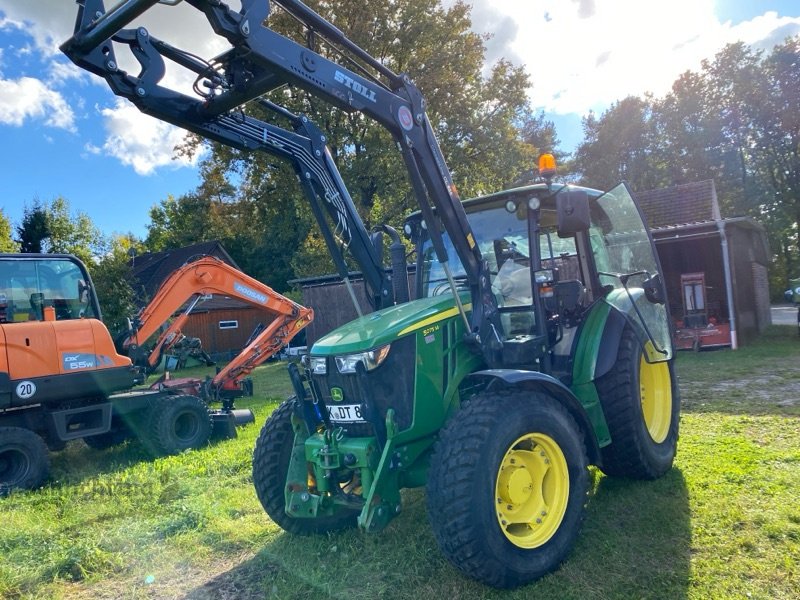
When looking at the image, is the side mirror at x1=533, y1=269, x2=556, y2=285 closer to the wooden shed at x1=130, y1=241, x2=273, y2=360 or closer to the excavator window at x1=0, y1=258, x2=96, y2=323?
the excavator window at x1=0, y1=258, x2=96, y2=323

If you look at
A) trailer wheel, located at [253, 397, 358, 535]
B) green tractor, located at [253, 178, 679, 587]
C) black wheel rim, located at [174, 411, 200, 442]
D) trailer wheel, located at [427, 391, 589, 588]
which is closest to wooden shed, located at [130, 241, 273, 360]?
black wheel rim, located at [174, 411, 200, 442]

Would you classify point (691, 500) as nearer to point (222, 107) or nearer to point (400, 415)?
point (400, 415)

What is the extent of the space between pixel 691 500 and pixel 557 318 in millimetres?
1615

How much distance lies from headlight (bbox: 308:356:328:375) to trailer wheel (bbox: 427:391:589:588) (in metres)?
0.99

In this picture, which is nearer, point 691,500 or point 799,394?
point 691,500

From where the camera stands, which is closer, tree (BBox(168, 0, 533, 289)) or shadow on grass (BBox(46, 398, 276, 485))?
shadow on grass (BBox(46, 398, 276, 485))

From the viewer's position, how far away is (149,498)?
19.0 feet

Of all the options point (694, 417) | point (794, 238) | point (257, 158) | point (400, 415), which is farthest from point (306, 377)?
point (794, 238)

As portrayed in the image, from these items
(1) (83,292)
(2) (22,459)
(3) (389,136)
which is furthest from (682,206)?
(2) (22,459)

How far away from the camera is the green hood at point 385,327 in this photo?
3.80 m

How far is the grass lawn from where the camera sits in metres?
3.45

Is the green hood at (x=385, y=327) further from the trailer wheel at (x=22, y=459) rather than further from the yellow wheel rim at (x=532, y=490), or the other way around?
the trailer wheel at (x=22, y=459)

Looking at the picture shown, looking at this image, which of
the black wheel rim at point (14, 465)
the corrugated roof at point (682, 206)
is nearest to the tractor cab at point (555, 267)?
the black wheel rim at point (14, 465)

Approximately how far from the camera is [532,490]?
3.66 metres
